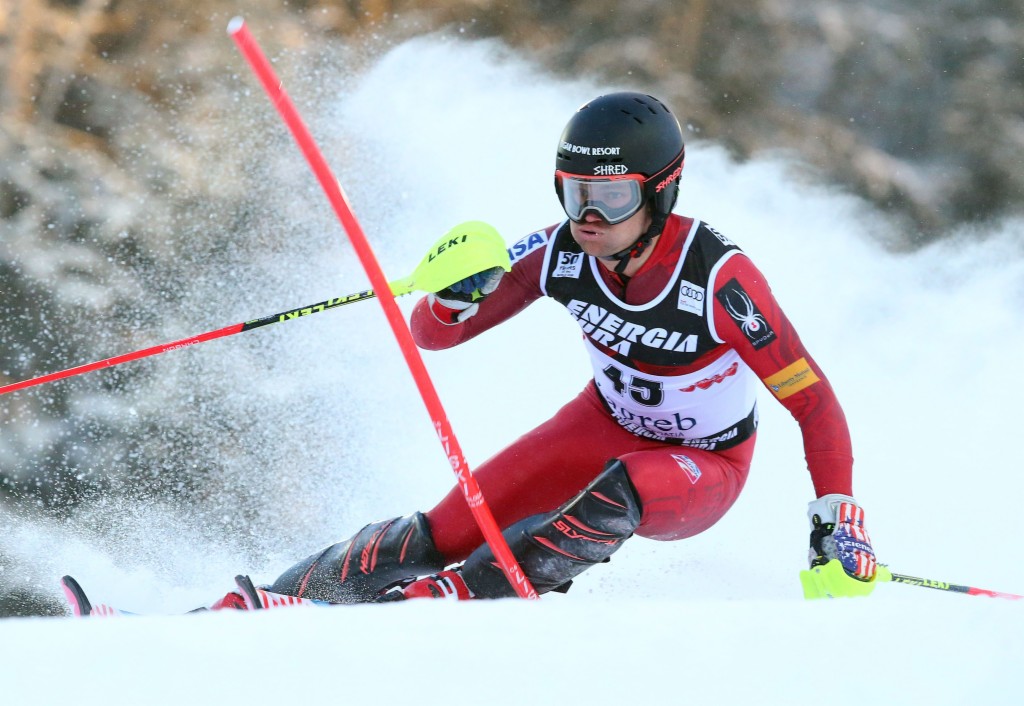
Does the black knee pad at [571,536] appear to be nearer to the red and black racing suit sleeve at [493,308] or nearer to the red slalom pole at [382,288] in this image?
the red slalom pole at [382,288]

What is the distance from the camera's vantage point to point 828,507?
2273mm

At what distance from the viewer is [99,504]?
4512 millimetres

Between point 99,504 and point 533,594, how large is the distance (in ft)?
9.69

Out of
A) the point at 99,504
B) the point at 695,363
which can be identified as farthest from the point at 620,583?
the point at 99,504

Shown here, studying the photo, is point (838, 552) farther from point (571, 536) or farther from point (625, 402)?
point (625, 402)

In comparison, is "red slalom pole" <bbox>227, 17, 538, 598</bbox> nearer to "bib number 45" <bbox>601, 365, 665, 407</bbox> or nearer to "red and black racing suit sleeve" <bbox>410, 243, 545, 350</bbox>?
"red and black racing suit sleeve" <bbox>410, 243, 545, 350</bbox>

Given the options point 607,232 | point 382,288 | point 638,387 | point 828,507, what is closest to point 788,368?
point 828,507

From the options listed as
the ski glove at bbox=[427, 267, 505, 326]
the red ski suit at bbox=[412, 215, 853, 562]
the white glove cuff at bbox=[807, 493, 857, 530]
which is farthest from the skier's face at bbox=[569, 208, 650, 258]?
the white glove cuff at bbox=[807, 493, 857, 530]

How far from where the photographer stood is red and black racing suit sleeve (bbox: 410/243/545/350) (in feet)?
8.91

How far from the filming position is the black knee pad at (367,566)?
8.78 ft

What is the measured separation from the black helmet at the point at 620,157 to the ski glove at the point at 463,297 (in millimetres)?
263

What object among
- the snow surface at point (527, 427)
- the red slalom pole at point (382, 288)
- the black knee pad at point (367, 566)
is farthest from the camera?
the black knee pad at point (367, 566)

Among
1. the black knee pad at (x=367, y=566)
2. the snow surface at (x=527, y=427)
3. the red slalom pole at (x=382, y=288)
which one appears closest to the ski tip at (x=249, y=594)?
the black knee pad at (x=367, y=566)

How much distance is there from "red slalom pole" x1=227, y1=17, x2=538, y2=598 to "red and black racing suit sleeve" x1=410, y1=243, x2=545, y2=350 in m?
0.47
